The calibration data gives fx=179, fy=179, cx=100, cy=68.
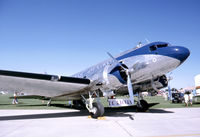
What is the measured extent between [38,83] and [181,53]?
7779mm

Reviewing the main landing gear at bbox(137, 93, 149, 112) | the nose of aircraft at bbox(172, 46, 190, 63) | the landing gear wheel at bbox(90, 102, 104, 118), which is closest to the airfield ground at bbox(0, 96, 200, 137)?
the landing gear wheel at bbox(90, 102, 104, 118)

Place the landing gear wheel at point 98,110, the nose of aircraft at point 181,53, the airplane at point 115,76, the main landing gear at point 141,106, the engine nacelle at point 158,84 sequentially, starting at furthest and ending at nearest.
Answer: the main landing gear at point 141,106
the engine nacelle at point 158,84
the landing gear wheel at point 98,110
the airplane at point 115,76
the nose of aircraft at point 181,53

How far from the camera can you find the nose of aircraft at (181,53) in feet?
29.6

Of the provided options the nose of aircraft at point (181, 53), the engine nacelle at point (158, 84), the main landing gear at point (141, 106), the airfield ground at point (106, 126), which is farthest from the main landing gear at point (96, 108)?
the nose of aircraft at point (181, 53)

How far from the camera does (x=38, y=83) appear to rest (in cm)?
1004

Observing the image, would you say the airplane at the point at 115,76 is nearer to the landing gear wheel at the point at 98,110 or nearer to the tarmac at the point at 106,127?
the landing gear wheel at the point at 98,110

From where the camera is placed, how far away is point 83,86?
35.1ft

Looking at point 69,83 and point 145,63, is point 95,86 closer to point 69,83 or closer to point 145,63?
point 69,83

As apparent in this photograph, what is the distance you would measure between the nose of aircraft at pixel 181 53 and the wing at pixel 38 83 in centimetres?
501

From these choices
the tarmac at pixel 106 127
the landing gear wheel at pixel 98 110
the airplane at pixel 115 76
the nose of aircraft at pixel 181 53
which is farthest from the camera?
the landing gear wheel at pixel 98 110

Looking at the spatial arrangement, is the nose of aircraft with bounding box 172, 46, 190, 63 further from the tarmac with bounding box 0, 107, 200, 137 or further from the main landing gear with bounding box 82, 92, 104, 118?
the main landing gear with bounding box 82, 92, 104, 118

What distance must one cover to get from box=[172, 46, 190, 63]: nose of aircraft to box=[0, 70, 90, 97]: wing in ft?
16.4

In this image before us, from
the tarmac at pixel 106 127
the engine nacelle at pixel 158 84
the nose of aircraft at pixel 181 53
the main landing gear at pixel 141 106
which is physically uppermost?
the nose of aircraft at pixel 181 53

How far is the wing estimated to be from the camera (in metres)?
9.08
